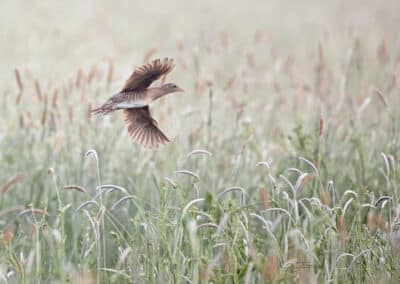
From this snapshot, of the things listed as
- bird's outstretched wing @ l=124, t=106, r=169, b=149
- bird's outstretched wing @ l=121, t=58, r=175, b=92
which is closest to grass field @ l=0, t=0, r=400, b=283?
bird's outstretched wing @ l=124, t=106, r=169, b=149

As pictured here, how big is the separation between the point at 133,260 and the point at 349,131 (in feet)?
7.84

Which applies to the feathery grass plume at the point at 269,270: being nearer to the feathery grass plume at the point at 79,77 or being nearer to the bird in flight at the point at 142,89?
the bird in flight at the point at 142,89

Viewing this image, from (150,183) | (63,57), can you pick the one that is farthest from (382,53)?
(63,57)

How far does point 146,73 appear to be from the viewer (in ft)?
8.59

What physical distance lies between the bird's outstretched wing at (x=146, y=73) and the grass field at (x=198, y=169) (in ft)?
0.89

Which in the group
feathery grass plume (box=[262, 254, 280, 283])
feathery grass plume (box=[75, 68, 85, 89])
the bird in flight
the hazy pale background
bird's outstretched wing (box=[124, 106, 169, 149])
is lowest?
feathery grass plume (box=[262, 254, 280, 283])

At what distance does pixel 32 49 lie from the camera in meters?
8.11

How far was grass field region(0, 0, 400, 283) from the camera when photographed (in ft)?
9.64

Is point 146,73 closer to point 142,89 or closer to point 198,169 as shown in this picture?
point 142,89

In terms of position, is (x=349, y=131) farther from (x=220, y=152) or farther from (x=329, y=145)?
(x=220, y=152)

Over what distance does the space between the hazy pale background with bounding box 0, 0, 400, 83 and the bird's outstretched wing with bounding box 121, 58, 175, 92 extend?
4577 mm

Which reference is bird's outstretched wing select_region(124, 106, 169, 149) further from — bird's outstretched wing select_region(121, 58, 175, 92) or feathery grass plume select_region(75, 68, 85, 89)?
feathery grass plume select_region(75, 68, 85, 89)

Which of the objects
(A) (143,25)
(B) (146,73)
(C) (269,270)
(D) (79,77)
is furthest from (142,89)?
(A) (143,25)

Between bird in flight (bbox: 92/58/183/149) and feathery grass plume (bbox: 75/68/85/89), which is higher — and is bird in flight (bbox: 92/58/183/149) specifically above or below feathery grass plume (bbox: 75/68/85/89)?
below
